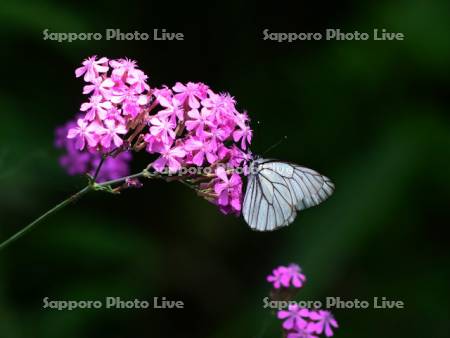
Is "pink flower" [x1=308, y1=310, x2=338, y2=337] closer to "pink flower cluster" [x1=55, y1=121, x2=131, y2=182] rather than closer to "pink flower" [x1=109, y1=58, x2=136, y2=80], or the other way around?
"pink flower" [x1=109, y1=58, x2=136, y2=80]

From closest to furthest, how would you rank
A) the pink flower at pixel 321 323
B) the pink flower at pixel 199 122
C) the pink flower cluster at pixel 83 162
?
the pink flower at pixel 199 122
the pink flower at pixel 321 323
the pink flower cluster at pixel 83 162

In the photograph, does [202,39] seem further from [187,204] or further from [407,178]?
[407,178]

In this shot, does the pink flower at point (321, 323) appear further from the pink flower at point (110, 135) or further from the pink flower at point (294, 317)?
the pink flower at point (110, 135)

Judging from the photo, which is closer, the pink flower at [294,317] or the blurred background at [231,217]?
the pink flower at [294,317]

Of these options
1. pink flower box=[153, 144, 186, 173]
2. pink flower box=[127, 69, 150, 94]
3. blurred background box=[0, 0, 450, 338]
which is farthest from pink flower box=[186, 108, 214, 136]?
blurred background box=[0, 0, 450, 338]

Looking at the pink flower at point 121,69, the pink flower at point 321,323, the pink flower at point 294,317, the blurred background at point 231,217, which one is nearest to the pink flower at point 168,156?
the pink flower at point 121,69

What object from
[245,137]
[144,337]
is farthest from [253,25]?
[245,137]

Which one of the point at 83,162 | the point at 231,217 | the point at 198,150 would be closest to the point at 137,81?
the point at 198,150
